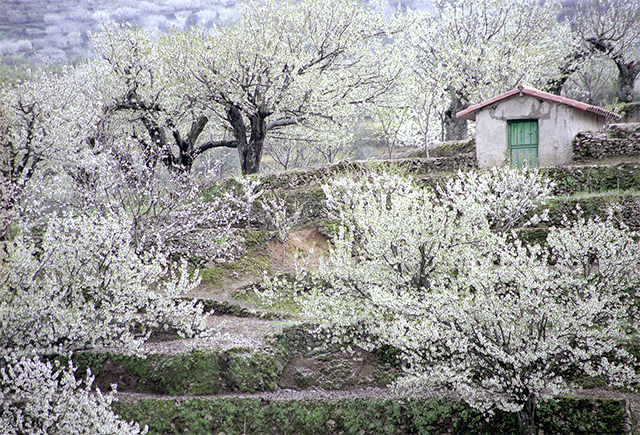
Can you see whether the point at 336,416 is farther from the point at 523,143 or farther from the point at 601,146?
the point at 601,146

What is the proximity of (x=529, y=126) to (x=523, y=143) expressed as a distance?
73cm

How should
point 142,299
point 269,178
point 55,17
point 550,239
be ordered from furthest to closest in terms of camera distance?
point 55,17
point 269,178
point 550,239
point 142,299

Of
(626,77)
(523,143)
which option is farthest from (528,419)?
(626,77)

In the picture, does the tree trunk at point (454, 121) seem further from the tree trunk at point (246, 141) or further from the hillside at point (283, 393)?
the hillside at point (283, 393)

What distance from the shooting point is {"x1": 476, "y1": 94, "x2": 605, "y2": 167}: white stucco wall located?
17.5m

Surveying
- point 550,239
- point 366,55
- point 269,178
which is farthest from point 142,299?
point 366,55

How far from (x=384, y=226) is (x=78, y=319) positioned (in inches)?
198

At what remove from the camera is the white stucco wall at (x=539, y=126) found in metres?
17.5

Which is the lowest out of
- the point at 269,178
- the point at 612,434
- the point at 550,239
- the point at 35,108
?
the point at 612,434

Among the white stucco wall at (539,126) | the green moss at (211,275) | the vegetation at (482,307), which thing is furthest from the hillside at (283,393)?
the white stucco wall at (539,126)

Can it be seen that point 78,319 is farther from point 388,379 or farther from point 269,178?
point 269,178

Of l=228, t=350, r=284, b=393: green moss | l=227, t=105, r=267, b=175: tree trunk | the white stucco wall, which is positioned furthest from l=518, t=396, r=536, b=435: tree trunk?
l=227, t=105, r=267, b=175: tree trunk

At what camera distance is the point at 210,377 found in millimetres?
7711

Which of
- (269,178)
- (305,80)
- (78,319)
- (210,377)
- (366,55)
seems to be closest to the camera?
(78,319)
